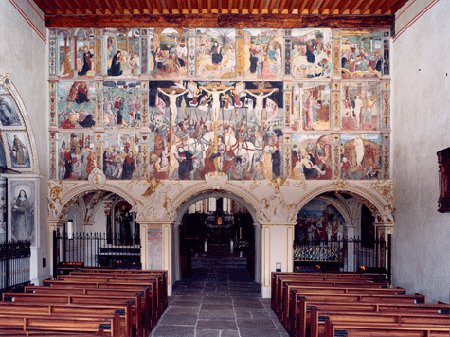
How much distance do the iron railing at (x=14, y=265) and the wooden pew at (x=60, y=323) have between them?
6.36m

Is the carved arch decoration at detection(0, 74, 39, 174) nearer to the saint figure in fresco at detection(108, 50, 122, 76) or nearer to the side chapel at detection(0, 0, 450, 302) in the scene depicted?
the side chapel at detection(0, 0, 450, 302)

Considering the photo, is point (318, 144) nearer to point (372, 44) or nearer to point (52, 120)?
point (372, 44)

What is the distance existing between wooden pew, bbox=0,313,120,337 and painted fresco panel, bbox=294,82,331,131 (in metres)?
11.1

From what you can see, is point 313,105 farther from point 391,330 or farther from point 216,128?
point 391,330

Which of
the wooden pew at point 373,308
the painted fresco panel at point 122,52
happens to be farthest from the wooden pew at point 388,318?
the painted fresco panel at point 122,52

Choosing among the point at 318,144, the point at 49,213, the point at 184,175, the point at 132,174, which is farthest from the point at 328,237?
the point at 49,213

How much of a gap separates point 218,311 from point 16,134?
8.64 m

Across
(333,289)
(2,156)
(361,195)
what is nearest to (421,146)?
(361,195)

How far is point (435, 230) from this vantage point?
1293cm

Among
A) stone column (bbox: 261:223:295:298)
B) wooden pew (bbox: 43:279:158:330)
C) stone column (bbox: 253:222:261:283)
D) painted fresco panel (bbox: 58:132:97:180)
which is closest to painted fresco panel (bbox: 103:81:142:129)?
painted fresco panel (bbox: 58:132:97:180)

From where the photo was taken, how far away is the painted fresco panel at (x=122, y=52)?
671 inches

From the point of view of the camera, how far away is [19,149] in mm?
15625

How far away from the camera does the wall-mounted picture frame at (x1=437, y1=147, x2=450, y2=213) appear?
11.9 meters

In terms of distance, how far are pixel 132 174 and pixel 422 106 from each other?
993 centimetres
